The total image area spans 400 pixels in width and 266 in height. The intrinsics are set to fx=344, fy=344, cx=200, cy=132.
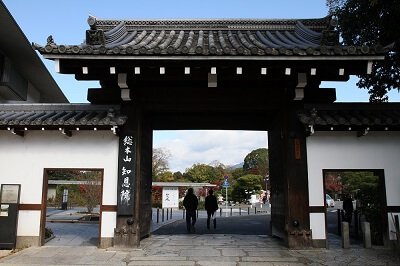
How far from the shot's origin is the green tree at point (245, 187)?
4344 cm

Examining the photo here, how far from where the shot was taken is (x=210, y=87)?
866 cm

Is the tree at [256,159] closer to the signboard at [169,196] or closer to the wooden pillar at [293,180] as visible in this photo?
the signboard at [169,196]

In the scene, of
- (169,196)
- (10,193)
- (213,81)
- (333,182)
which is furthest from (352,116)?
(333,182)

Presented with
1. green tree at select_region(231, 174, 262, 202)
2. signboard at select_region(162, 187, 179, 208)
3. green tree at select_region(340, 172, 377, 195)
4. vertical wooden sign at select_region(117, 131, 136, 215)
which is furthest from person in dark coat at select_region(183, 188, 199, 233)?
green tree at select_region(231, 174, 262, 202)

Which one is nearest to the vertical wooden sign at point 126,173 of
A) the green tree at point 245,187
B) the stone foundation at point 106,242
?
the stone foundation at point 106,242

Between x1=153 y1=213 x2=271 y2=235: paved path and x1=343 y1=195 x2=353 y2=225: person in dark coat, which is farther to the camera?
x1=343 y1=195 x2=353 y2=225: person in dark coat

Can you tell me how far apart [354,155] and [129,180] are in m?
5.64

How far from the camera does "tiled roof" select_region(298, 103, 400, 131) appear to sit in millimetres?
8062

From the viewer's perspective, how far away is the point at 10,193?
8.49m

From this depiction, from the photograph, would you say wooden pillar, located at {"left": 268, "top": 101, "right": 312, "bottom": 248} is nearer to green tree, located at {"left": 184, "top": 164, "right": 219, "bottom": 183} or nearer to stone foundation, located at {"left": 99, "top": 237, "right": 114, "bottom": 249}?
stone foundation, located at {"left": 99, "top": 237, "right": 114, "bottom": 249}

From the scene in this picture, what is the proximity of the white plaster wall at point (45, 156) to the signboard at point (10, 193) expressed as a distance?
0.17 meters

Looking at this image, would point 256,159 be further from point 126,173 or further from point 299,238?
point 126,173

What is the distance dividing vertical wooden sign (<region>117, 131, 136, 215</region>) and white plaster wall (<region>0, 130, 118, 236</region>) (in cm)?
23

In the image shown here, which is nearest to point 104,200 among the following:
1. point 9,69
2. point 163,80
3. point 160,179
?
point 163,80
